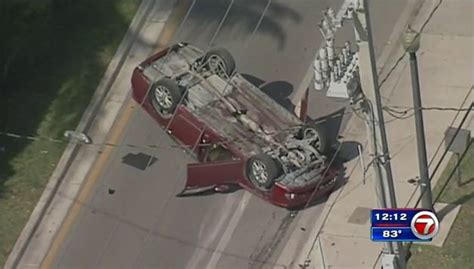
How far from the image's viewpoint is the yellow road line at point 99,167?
24.0 m

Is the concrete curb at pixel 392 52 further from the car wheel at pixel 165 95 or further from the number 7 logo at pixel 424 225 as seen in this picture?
the number 7 logo at pixel 424 225

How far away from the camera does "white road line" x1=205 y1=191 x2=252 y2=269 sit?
76.2 feet

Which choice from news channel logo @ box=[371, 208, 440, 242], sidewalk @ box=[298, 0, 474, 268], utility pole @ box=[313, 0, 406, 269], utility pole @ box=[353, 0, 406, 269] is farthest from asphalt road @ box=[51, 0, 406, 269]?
utility pole @ box=[313, 0, 406, 269]

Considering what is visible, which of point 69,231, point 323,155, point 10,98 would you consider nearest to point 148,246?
point 69,231

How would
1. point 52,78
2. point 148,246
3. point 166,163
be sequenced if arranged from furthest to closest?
→ 1. point 52,78
2. point 166,163
3. point 148,246

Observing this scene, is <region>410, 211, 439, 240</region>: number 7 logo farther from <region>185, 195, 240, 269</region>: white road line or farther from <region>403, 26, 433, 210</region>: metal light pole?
<region>185, 195, 240, 269</region>: white road line

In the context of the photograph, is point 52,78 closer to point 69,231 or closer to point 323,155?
point 69,231

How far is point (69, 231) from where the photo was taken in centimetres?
2427

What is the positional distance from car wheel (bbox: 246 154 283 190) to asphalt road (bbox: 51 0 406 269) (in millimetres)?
752

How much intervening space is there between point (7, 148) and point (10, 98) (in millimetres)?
1428

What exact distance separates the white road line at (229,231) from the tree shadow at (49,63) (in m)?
3.61

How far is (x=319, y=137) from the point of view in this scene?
77.8ft

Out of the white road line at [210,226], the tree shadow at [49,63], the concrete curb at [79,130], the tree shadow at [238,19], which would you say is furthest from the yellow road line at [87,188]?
the tree shadow at [238,19]

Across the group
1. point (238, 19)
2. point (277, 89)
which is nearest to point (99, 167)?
point (277, 89)
